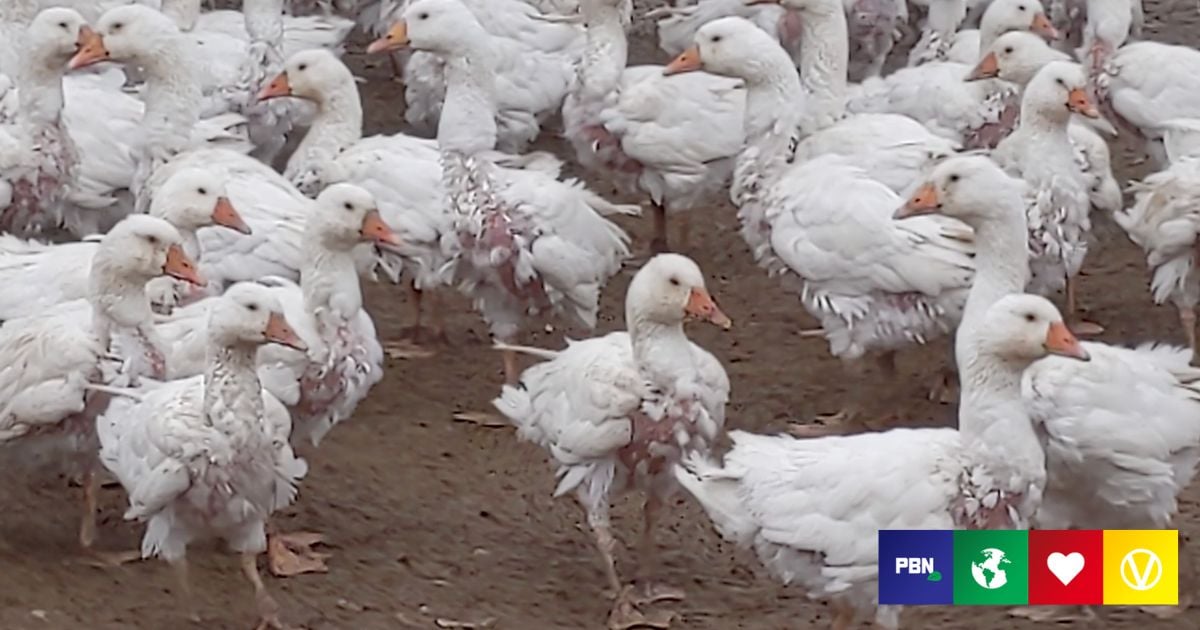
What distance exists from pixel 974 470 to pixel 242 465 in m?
2.06

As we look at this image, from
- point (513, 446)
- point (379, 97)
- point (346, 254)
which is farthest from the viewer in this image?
point (379, 97)

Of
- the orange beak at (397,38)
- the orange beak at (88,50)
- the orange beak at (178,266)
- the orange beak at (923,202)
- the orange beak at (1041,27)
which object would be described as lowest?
the orange beak at (1041,27)

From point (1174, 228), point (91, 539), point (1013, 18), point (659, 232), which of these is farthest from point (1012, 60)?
point (91, 539)

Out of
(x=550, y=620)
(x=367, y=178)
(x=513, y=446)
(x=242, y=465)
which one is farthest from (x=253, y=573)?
(x=367, y=178)

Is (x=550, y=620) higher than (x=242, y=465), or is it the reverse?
(x=242, y=465)

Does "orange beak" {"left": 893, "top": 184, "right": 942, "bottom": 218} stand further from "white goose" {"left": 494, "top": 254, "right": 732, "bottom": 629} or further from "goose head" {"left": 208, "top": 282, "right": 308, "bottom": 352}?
"goose head" {"left": 208, "top": 282, "right": 308, "bottom": 352}

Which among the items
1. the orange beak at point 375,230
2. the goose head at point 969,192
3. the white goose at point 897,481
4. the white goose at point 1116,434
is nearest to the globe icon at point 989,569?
the white goose at point 897,481

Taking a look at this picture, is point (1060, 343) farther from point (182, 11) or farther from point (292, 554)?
point (182, 11)

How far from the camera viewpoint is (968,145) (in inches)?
378

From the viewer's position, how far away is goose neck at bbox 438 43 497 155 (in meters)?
8.84

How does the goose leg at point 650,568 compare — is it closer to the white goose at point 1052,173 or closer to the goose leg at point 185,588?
the goose leg at point 185,588

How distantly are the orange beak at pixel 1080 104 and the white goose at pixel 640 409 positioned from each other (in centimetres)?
198

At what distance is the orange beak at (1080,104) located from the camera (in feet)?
28.3

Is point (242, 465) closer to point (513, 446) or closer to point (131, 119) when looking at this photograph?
point (513, 446)
